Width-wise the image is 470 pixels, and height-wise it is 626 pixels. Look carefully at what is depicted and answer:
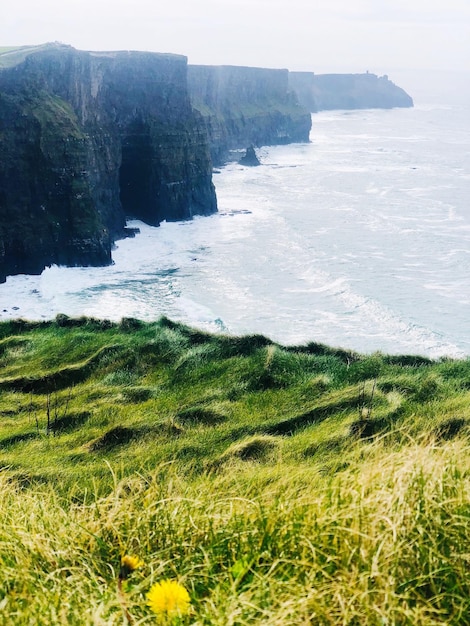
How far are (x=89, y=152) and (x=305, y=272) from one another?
19249 millimetres

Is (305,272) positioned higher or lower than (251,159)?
lower

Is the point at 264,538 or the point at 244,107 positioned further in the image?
the point at 244,107

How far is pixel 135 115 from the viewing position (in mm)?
60844

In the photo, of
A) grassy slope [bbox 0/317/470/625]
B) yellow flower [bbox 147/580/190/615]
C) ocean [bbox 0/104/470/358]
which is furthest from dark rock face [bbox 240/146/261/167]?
yellow flower [bbox 147/580/190/615]

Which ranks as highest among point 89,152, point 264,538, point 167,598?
point 89,152

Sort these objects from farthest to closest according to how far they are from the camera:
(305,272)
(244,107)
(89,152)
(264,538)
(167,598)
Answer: (244,107) → (89,152) → (305,272) → (264,538) → (167,598)

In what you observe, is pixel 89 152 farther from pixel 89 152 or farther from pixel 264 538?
pixel 264 538

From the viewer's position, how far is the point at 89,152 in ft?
165

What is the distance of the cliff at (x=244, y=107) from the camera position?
10556 cm

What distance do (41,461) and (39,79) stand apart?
44.6m

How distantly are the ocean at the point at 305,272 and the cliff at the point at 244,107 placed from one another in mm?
25934

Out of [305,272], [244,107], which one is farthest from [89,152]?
[244,107]

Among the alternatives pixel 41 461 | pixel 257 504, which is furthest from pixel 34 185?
pixel 257 504

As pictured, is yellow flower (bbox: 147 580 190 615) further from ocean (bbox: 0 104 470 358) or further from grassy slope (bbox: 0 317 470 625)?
ocean (bbox: 0 104 470 358)
